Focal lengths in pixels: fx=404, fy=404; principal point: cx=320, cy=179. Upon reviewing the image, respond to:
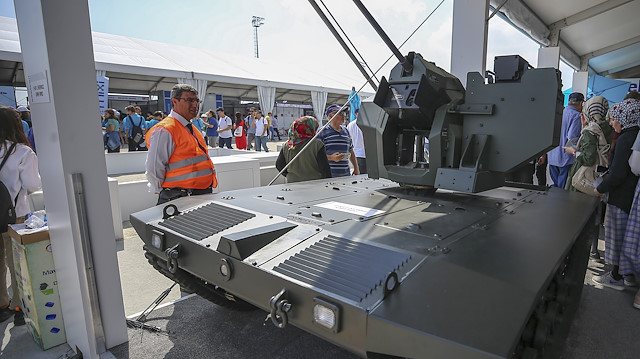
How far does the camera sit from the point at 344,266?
169cm

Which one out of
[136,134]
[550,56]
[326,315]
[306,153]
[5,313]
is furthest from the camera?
[136,134]

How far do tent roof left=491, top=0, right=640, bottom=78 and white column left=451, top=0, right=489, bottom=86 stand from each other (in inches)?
12.4

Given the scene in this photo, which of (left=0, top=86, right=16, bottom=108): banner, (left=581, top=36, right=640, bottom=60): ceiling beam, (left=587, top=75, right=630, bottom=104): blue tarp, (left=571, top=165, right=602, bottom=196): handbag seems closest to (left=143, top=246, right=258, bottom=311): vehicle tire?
(left=571, top=165, right=602, bottom=196): handbag

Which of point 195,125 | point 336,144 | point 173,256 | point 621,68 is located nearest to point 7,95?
point 195,125

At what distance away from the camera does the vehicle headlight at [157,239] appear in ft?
7.70

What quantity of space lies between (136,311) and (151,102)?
18806 millimetres

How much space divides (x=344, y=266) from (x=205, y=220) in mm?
1072

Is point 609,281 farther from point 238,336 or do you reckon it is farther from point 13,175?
point 13,175

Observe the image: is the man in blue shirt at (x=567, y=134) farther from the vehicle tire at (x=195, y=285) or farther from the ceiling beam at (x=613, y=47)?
the ceiling beam at (x=613, y=47)

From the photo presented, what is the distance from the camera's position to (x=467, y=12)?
6.01 meters

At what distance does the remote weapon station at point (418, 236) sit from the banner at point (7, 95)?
15.3m

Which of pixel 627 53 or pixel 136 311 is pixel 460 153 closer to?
pixel 136 311

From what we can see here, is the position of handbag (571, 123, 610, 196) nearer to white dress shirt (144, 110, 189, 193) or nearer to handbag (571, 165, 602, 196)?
handbag (571, 165, 602, 196)

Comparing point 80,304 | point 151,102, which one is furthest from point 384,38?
point 151,102
